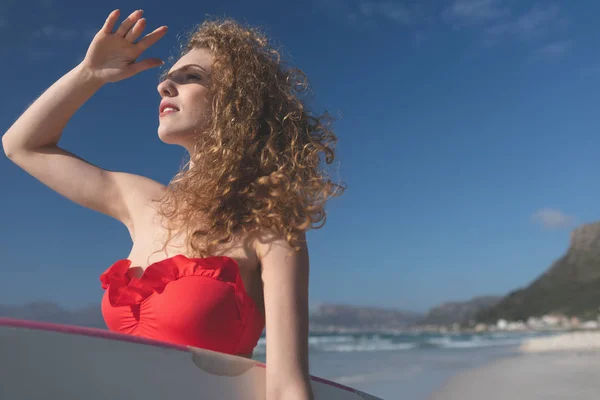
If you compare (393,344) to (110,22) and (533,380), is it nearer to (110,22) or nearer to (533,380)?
(533,380)

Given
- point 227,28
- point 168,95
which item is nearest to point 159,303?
point 168,95

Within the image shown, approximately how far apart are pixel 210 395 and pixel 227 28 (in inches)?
49.2

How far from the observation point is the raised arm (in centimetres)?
178

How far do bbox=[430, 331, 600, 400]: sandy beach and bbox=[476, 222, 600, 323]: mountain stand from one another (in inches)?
1394

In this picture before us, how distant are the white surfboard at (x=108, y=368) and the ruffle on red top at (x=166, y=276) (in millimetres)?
226

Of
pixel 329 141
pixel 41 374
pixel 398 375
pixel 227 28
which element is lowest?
pixel 398 375

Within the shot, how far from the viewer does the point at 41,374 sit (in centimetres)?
104

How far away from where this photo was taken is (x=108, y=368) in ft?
3.72

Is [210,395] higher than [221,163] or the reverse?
the reverse

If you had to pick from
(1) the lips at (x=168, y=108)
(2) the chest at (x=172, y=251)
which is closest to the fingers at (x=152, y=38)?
(1) the lips at (x=168, y=108)

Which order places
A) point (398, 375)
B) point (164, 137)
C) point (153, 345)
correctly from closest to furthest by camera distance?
1. point (153, 345)
2. point (164, 137)
3. point (398, 375)

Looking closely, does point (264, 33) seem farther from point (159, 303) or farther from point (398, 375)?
point (398, 375)

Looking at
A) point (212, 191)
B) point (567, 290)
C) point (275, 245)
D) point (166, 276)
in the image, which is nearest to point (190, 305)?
point (166, 276)

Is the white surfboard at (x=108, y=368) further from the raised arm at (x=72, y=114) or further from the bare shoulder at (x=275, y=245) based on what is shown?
the raised arm at (x=72, y=114)
